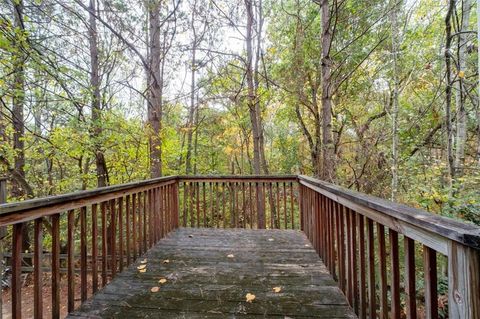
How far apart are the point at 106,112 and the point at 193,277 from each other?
4.72 meters

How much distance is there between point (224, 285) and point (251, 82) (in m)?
4.98

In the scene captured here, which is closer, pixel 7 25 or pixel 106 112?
pixel 7 25

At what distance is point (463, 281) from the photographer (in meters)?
0.79

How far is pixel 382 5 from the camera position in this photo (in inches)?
214

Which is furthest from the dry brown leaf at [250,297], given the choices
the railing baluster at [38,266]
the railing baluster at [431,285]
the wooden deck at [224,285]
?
the railing baluster at [38,266]

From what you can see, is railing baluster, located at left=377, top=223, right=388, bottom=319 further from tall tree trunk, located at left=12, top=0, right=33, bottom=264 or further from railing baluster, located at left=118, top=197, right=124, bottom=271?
tall tree trunk, located at left=12, top=0, right=33, bottom=264

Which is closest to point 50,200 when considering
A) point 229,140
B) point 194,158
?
point 194,158

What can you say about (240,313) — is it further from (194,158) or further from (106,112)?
(194,158)

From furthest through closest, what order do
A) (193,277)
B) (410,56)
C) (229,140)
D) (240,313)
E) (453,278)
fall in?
1. (229,140)
2. (410,56)
3. (193,277)
4. (240,313)
5. (453,278)

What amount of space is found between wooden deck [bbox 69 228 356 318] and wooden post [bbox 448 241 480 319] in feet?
3.70

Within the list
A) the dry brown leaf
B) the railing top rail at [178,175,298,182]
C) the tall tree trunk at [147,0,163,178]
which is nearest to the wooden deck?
the dry brown leaf

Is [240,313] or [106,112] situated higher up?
[106,112]

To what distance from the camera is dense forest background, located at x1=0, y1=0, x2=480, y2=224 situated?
4.47 metres

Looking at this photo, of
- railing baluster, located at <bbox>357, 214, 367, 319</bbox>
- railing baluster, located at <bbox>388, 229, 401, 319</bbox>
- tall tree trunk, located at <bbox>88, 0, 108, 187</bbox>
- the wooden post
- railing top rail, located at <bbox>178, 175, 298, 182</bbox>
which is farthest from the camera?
tall tree trunk, located at <bbox>88, 0, 108, 187</bbox>
